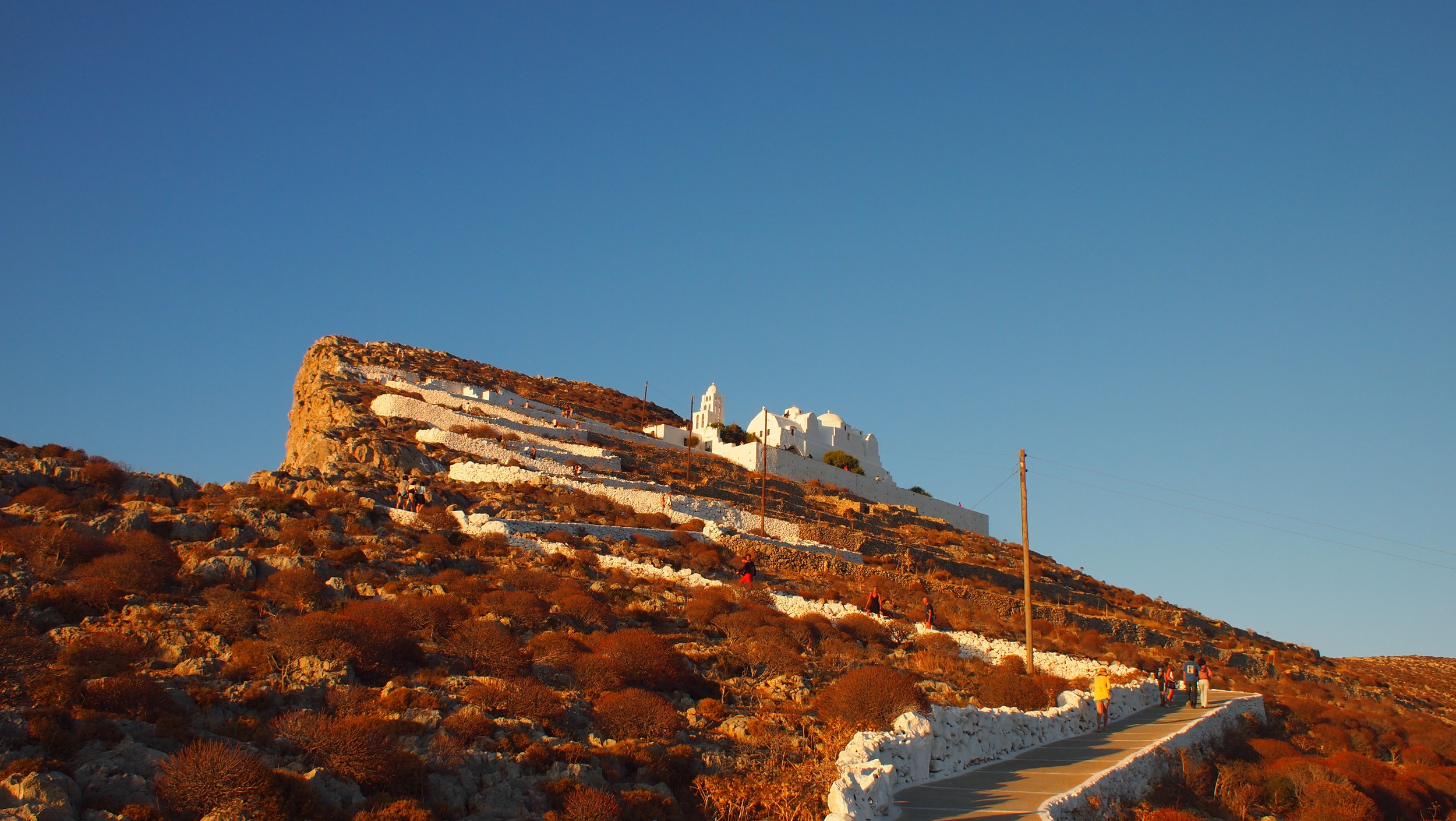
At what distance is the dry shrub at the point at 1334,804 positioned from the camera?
49.6 feet

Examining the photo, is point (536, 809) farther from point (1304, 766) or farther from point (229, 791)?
point (1304, 766)

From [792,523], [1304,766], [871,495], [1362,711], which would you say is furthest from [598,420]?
[1304,766]

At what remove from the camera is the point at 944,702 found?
58.4 feet

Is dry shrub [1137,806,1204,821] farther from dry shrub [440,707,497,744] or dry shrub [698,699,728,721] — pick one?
dry shrub [440,707,497,744]

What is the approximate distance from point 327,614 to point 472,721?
5.36m

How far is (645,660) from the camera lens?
17016 millimetres

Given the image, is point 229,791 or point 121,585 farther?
point 121,585

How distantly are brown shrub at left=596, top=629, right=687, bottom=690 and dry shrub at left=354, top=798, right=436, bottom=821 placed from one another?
621cm

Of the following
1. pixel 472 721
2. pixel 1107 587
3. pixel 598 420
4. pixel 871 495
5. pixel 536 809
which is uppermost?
pixel 598 420

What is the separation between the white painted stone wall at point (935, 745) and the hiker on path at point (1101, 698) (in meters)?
0.14

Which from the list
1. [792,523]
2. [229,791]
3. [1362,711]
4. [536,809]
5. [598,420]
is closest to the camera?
[229,791]

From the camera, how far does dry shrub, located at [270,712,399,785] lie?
11.0 m

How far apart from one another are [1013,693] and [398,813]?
1301 cm

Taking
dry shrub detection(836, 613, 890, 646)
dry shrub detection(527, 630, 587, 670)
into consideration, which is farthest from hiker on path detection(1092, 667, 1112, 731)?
dry shrub detection(527, 630, 587, 670)
